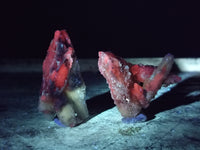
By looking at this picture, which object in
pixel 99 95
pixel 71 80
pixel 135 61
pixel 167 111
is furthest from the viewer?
pixel 135 61

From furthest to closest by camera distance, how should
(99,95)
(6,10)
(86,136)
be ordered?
(6,10), (99,95), (86,136)

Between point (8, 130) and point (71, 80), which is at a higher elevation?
point (71, 80)

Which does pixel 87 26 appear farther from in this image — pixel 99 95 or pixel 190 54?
pixel 99 95

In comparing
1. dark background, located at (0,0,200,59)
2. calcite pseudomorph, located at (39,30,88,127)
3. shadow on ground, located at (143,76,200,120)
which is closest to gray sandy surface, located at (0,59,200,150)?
shadow on ground, located at (143,76,200,120)

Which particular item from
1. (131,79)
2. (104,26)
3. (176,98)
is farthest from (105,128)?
(104,26)

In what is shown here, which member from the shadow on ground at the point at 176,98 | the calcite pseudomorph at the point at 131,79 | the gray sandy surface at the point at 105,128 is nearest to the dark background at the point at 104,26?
the shadow on ground at the point at 176,98

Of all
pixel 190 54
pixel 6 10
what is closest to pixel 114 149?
pixel 190 54
